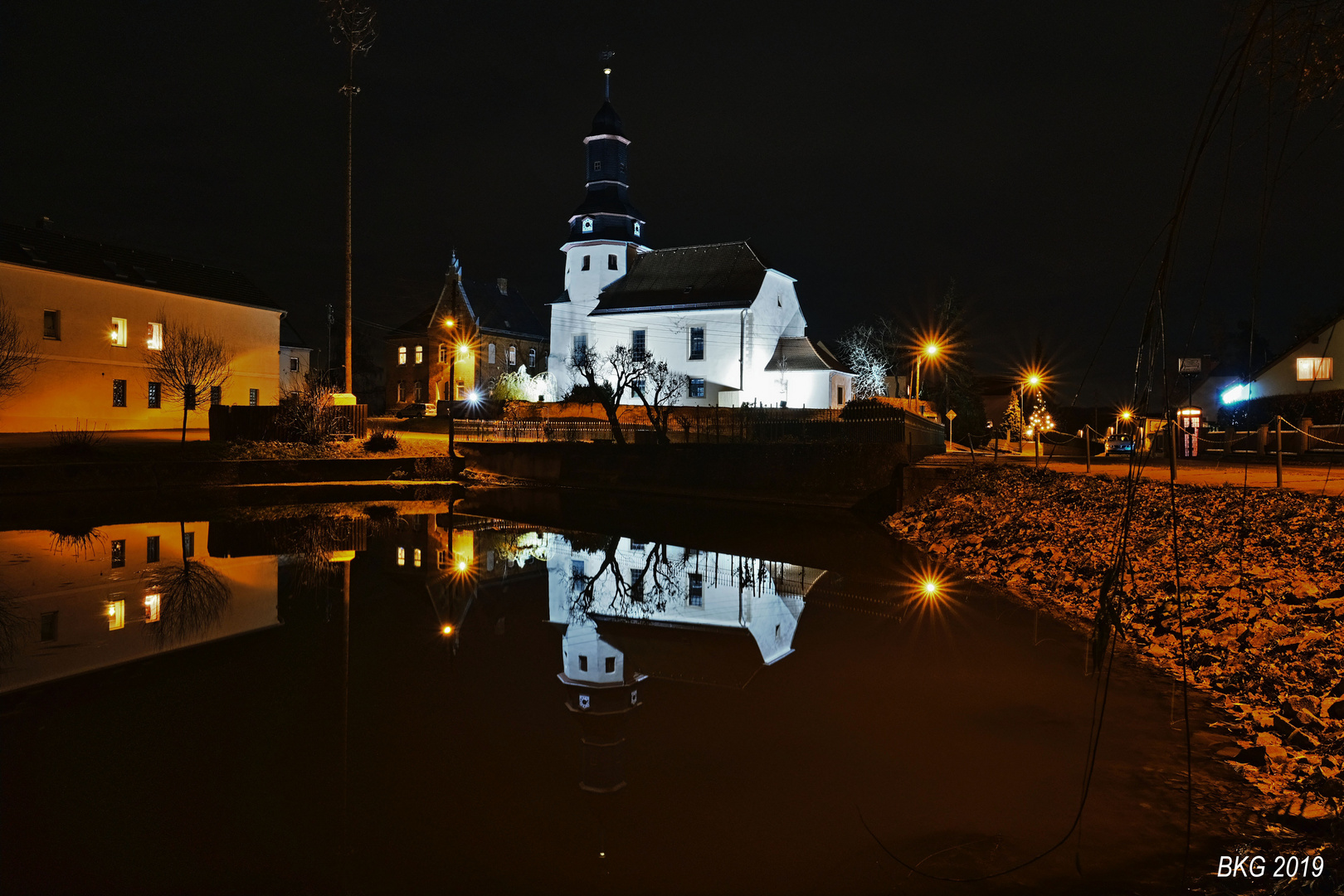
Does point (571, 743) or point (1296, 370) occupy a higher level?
point (1296, 370)

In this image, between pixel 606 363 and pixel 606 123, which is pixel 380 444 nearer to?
pixel 606 363

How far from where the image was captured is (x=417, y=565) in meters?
15.6

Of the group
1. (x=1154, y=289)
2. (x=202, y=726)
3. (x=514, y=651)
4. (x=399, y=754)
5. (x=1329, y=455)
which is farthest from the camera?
(x=1329, y=455)

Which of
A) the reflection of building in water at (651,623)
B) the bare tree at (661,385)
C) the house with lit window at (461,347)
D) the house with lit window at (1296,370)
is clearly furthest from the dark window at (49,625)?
the house with lit window at (461,347)

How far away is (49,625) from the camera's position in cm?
1048

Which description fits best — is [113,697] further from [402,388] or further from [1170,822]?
[402,388]

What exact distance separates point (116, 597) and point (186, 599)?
3.15ft

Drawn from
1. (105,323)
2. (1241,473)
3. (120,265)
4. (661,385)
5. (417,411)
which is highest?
(120,265)

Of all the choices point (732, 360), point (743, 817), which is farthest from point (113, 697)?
point (732, 360)

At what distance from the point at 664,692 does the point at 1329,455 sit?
63.8ft

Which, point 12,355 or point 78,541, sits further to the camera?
point 12,355

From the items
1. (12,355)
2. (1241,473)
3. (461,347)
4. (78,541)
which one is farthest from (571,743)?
(461,347)

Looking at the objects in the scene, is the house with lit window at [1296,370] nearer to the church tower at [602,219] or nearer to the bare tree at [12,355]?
the church tower at [602,219]

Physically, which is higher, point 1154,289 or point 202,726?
point 1154,289
